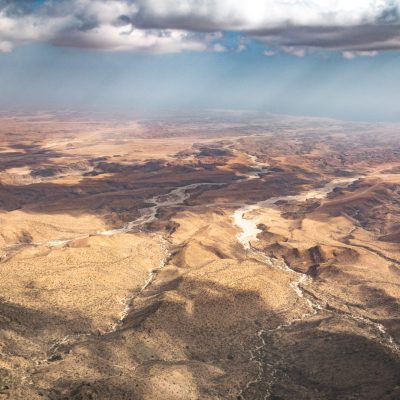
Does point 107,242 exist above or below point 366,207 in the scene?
above

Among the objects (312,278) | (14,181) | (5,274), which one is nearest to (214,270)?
(312,278)

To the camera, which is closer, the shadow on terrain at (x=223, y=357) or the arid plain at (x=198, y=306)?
the shadow on terrain at (x=223, y=357)

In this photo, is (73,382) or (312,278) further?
(312,278)

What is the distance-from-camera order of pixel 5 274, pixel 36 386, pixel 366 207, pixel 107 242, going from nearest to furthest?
pixel 36 386 → pixel 5 274 → pixel 107 242 → pixel 366 207

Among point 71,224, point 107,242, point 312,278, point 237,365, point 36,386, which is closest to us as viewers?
point 36,386

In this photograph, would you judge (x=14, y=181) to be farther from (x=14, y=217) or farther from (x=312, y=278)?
(x=312, y=278)

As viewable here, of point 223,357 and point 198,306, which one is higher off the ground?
point 198,306

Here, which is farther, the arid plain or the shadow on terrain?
the arid plain

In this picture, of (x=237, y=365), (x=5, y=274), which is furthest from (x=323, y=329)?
(x=5, y=274)

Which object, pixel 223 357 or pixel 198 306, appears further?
pixel 198 306
